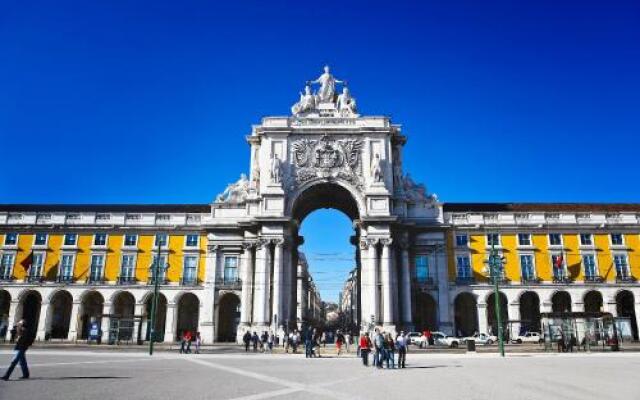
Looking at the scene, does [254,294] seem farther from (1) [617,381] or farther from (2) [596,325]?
(1) [617,381]

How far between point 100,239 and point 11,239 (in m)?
10.3

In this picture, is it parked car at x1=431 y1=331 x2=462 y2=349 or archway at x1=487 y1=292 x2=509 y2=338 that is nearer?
parked car at x1=431 y1=331 x2=462 y2=349

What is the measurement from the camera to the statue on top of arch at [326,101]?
61156mm

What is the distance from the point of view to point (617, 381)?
1695 centimetres

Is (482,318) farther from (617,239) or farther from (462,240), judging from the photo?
(617,239)

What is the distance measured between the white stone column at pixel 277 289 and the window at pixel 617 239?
3741 centimetres

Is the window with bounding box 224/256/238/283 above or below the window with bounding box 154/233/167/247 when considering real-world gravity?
below

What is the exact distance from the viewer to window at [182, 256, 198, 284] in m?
57.3

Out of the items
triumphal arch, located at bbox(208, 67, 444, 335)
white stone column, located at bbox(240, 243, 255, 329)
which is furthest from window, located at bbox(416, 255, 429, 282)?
white stone column, located at bbox(240, 243, 255, 329)

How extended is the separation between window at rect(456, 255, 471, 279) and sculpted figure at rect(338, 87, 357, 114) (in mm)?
21515

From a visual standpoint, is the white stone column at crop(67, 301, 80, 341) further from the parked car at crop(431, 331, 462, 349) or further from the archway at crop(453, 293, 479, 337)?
the archway at crop(453, 293, 479, 337)

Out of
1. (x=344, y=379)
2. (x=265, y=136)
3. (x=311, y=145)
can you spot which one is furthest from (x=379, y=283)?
(x=344, y=379)

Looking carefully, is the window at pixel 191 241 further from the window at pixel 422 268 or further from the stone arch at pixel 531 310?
the stone arch at pixel 531 310

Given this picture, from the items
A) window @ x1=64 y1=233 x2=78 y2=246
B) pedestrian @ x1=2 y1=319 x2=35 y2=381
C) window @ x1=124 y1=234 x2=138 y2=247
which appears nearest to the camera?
pedestrian @ x1=2 y1=319 x2=35 y2=381
